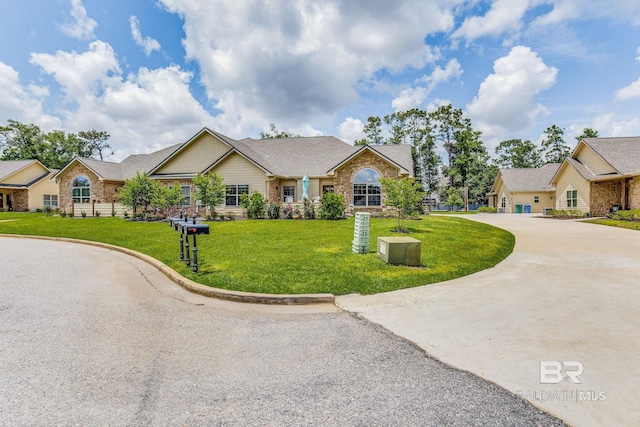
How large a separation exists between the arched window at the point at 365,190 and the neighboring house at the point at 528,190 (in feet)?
87.7

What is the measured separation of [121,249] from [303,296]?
873 cm

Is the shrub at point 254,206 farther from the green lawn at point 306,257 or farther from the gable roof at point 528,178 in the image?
the gable roof at point 528,178

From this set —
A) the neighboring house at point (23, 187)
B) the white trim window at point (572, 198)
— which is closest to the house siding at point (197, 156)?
the neighboring house at point (23, 187)

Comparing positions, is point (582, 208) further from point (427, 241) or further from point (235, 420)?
point (235, 420)

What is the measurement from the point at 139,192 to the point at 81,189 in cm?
1130

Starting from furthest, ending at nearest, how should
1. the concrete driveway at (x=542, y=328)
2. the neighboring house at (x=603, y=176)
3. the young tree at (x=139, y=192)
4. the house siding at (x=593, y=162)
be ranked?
the house siding at (x=593, y=162) → the neighboring house at (x=603, y=176) → the young tree at (x=139, y=192) → the concrete driveway at (x=542, y=328)

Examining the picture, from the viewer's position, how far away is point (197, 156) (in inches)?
1040

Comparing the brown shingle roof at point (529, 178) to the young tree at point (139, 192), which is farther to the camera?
the brown shingle roof at point (529, 178)

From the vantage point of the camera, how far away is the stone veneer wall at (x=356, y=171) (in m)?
23.2

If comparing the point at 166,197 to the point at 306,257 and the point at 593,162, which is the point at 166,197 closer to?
the point at 306,257

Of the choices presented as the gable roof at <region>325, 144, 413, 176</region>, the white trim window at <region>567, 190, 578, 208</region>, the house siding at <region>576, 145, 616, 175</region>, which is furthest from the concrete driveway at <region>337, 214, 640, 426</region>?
the white trim window at <region>567, 190, 578, 208</region>

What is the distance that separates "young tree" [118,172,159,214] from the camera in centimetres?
2162

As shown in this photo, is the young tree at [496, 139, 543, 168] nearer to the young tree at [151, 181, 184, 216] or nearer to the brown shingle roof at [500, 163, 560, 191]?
the brown shingle roof at [500, 163, 560, 191]

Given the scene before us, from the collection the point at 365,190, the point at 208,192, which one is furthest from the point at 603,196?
the point at 208,192
